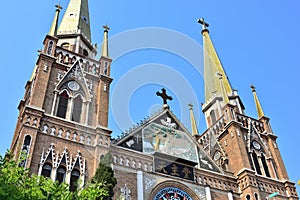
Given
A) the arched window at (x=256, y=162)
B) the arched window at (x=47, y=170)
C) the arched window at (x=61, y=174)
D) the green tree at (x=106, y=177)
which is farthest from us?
the arched window at (x=256, y=162)

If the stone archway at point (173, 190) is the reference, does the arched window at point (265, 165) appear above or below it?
above

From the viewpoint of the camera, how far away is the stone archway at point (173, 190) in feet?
56.1

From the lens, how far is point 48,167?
50.2ft

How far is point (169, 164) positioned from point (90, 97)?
5.30 m

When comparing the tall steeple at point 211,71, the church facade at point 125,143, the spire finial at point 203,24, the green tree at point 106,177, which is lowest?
the green tree at point 106,177

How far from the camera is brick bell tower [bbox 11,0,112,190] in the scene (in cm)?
1543

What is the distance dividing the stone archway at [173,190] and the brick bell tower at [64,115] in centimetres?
307

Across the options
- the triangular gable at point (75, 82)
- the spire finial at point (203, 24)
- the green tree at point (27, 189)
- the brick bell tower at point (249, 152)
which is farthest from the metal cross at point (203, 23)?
the green tree at point (27, 189)

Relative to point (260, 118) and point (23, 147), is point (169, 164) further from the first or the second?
point (260, 118)

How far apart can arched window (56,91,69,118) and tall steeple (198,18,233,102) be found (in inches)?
537

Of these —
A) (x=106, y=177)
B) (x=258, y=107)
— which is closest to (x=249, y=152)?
(x=258, y=107)

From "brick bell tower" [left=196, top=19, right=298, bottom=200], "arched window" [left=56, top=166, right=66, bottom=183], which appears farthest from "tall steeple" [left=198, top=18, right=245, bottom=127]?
"arched window" [left=56, top=166, right=66, bottom=183]

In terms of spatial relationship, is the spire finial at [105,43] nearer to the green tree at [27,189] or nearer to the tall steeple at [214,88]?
the tall steeple at [214,88]

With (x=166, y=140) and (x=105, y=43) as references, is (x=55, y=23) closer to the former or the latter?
(x=105, y=43)
